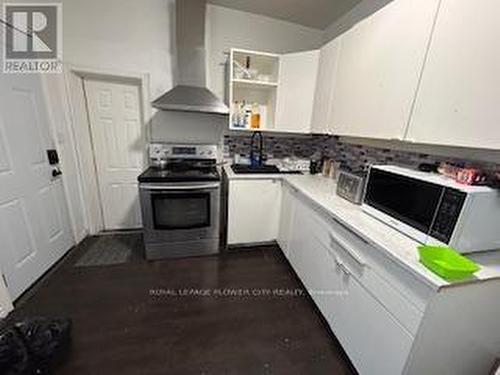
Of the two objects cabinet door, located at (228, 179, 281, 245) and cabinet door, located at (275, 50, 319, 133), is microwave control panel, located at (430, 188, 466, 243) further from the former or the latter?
cabinet door, located at (275, 50, 319, 133)

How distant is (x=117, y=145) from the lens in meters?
2.68

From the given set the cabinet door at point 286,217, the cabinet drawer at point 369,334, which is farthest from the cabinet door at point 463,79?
the cabinet door at point 286,217

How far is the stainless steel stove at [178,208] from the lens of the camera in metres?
2.18

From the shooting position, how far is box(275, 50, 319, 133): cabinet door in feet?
7.73

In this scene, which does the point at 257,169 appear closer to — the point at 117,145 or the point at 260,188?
the point at 260,188

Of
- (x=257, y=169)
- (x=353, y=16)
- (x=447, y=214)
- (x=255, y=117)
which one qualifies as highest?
(x=353, y=16)

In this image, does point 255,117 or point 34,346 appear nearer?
point 34,346

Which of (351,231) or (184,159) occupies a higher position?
(184,159)

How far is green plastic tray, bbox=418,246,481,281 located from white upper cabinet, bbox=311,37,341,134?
1.42 meters

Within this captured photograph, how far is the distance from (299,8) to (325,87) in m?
0.90

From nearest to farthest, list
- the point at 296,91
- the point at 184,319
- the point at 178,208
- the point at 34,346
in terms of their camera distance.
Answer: the point at 34,346 → the point at 184,319 → the point at 178,208 → the point at 296,91

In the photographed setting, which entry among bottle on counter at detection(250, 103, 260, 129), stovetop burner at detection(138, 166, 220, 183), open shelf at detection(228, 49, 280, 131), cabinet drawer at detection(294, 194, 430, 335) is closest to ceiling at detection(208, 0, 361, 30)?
open shelf at detection(228, 49, 280, 131)

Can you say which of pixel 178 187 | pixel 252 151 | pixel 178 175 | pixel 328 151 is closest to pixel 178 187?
pixel 178 187

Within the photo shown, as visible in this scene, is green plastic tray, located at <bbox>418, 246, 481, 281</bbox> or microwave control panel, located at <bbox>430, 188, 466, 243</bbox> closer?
green plastic tray, located at <bbox>418, 246, 481, 281</bbox>
